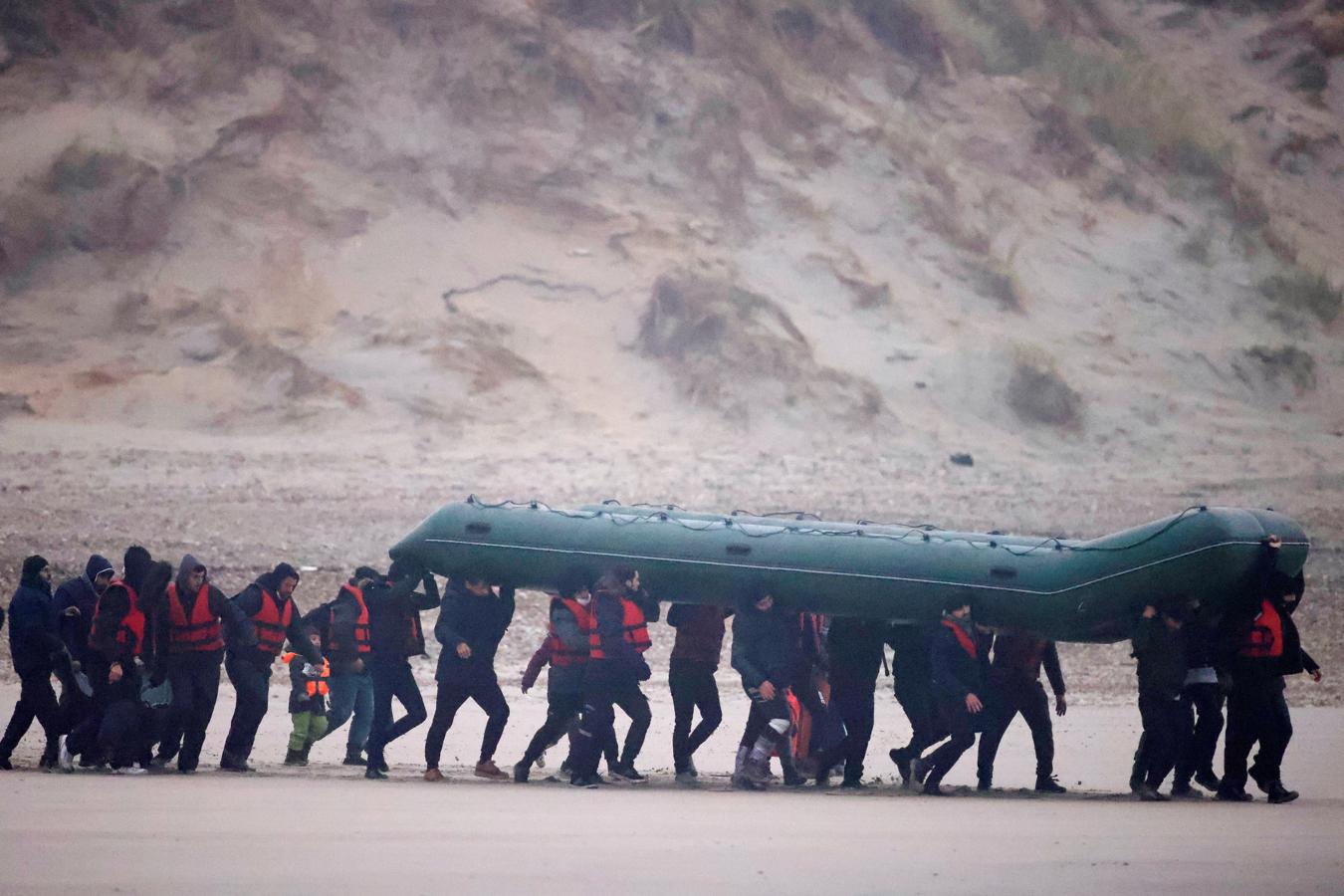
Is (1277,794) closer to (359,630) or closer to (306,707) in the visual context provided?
(359,630)

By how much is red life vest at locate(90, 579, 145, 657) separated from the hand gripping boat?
1.60 m

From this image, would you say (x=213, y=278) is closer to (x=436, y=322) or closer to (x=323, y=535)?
(x=436, y=322)

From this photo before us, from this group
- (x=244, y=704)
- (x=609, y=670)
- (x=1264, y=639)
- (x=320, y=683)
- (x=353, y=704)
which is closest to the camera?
(x=1264, y=639)

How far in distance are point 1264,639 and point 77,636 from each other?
21.5ft

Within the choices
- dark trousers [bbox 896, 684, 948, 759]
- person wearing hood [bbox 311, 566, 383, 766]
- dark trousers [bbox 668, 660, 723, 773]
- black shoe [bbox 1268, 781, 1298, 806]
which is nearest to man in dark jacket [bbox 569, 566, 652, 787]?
dark trousers [bbox 668, 660, 723, 773]

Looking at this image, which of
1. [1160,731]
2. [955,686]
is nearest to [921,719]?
[955,686]

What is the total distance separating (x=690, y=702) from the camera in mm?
10469

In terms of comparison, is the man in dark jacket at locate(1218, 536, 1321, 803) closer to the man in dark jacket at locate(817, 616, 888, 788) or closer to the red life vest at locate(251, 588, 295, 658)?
the man in dark jacket at locate(817, 616, 888, 788)

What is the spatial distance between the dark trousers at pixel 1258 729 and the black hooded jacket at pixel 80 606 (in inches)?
249

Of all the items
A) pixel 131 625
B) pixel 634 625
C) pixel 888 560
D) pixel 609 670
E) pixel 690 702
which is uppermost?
pixel 888 560

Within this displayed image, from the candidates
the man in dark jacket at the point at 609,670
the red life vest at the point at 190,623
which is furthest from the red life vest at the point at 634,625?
the red life vest at the point at 190,623

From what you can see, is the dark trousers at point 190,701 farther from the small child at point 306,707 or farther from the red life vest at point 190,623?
the small child at point 306,707

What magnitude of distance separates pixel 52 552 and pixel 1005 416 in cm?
1571

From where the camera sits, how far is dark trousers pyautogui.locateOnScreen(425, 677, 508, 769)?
10.1 metres
